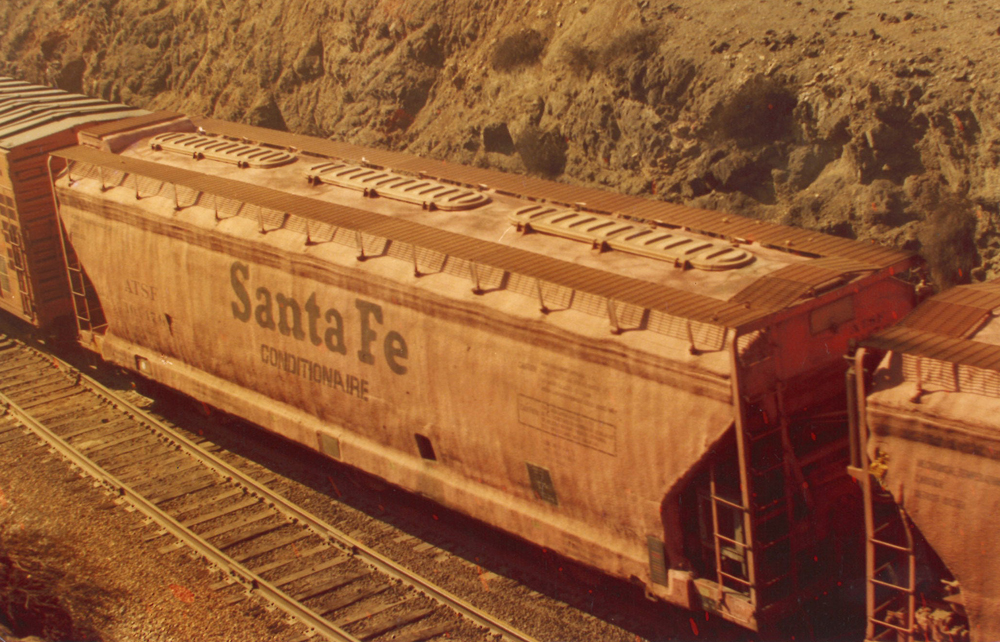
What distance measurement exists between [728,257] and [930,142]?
9438 mm

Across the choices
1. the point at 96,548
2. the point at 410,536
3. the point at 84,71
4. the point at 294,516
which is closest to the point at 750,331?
the point at 410,536

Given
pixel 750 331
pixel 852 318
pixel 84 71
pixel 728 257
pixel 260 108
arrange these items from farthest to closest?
pixel 84 71 < pixel 260 108 < pixel 728 257 < pixel 852 318 < pixel 750 331

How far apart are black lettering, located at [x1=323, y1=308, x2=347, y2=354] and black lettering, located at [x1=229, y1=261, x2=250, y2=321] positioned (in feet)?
5.37

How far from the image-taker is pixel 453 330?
9812 mm

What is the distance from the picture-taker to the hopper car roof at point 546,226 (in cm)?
880

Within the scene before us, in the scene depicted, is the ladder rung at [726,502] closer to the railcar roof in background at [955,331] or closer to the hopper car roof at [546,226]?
the hopper car roof at [546,226]

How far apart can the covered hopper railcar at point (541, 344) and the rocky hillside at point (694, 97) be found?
758 centimetres

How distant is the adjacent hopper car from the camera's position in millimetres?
8203

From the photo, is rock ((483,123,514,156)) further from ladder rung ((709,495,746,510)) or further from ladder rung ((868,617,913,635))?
ladder rung ((868,617,913,635))

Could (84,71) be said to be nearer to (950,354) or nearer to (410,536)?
(410,536)

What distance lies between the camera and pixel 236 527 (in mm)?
12516

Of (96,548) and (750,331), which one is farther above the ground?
(750,331)

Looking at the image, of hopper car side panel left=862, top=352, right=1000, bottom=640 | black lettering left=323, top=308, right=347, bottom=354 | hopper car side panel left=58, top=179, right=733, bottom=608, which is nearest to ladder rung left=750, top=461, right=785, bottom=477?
hopper car side panel left=58, top=179, right=733, bottom=608

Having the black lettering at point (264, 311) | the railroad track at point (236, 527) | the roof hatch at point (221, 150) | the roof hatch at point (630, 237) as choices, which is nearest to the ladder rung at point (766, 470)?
the roof hatch at point (630, 237)
